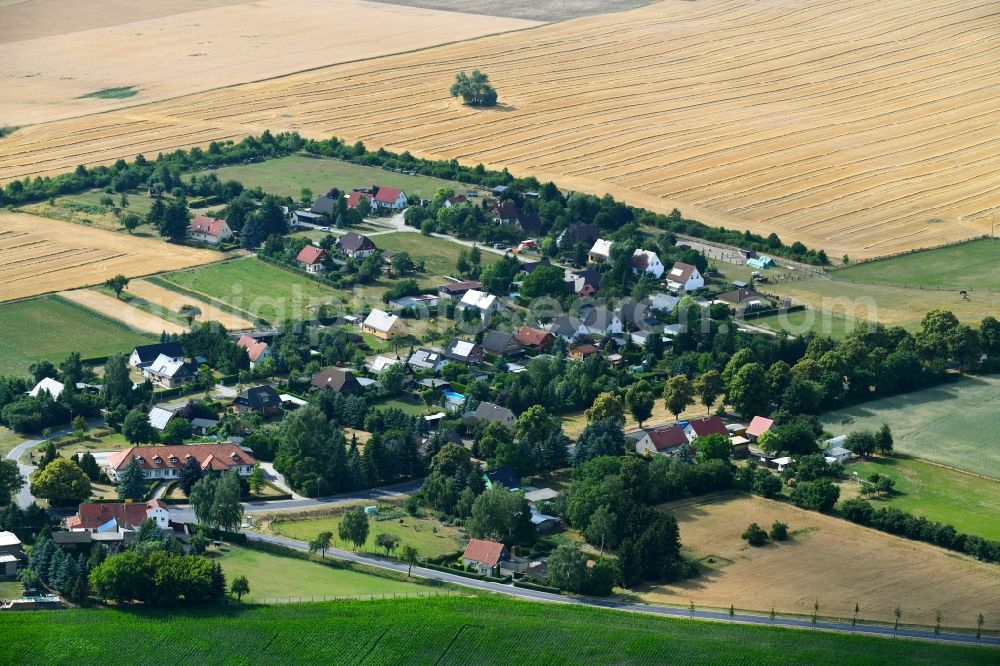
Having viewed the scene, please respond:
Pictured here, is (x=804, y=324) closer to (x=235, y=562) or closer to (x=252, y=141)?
(x=235, y=562)

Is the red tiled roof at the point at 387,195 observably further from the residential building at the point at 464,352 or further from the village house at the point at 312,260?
the residential building at the point at 464,352

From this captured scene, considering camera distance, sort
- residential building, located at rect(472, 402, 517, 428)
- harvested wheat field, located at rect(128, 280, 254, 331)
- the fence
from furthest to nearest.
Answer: harvested wheat field, located at rect(128, 280, 254, 331)
residential building, located at rect(472, 402, 517, 428)
the fence

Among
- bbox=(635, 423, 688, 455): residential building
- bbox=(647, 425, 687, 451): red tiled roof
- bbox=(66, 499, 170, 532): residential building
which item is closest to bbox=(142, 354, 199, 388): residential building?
bbox=(66, 499, 170, 532): residential building

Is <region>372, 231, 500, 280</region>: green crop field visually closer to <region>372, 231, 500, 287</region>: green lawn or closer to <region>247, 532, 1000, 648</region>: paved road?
<region>372, 231, 500, 287</region>: green lawn

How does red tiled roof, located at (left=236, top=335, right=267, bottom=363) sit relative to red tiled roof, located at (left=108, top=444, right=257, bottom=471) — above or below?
above

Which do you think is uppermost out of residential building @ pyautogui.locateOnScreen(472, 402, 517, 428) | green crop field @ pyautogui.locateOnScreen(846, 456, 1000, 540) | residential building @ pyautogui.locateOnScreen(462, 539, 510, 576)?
residential building @ pyautogui.locateOnScreen(472, 402, 517, 428)

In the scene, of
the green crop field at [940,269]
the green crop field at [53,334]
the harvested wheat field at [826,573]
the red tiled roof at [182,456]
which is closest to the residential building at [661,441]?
the harvested wheat field at [826,573]

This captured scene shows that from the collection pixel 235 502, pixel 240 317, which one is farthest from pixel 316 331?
pixel 235 502

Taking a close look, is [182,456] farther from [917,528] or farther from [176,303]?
[917,528]
